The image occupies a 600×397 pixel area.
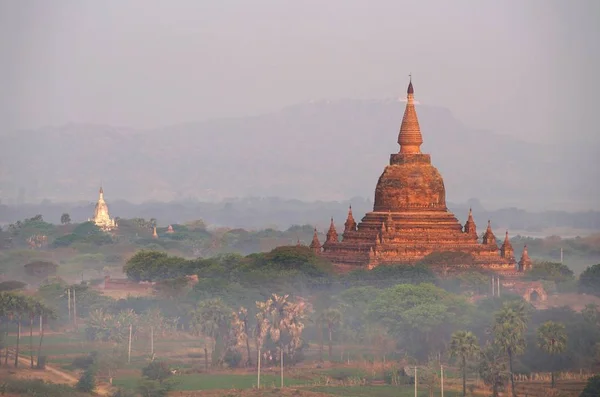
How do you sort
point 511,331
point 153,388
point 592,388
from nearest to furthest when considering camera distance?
1. point 592,388
2. point 153,388
3. point 511,331

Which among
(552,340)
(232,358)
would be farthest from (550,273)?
(232,358)

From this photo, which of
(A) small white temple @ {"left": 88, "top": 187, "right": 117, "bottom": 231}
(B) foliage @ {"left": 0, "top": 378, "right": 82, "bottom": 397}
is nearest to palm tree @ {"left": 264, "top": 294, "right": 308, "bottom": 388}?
(B) foliage @ {"left": 0, "top": 378, "right": 82, "bottom": 397}

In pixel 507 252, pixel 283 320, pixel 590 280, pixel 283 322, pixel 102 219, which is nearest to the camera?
pixel 283 322

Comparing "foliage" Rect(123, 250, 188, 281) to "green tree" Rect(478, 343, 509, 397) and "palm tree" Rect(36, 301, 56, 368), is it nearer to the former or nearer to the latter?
"palm tree" Rect(36, 301, 56, 368)

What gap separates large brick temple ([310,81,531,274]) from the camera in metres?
101

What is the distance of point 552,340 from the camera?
75500 mm

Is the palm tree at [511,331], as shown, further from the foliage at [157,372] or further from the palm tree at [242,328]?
the foliage at [157,372]

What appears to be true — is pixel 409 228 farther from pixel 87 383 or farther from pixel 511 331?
pixel 87 383

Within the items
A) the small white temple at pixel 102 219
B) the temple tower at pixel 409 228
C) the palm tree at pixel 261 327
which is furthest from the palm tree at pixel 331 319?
the small white temple at pixel 102 219

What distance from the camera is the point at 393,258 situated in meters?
100

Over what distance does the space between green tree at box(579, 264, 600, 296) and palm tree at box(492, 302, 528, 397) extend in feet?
44.0

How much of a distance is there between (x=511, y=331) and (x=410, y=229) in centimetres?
2695

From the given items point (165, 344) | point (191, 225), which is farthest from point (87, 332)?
point (191, 225)

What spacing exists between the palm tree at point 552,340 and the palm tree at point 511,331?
73cm
